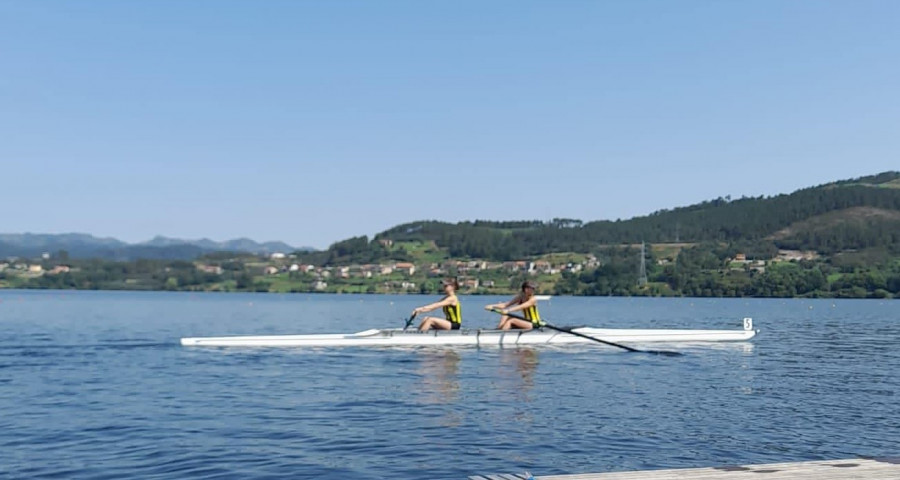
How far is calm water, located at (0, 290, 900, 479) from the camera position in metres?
12.4

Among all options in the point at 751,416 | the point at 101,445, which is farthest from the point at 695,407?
the point at 101,445

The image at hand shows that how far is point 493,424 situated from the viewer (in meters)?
15.3

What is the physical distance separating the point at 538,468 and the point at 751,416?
20.9 feet

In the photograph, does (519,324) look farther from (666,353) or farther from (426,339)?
(666,353)

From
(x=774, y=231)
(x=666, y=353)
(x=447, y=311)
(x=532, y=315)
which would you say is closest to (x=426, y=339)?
(x=447, y=311)

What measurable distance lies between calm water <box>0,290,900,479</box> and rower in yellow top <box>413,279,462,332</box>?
3.75ft

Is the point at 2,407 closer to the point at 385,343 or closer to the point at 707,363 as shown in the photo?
the point at 385,343

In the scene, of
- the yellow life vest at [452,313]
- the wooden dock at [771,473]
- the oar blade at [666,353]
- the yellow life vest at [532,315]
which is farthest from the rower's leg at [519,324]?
the wooden dock at [771,473]

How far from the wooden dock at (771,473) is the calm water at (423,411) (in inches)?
105

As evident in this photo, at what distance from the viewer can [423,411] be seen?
16.8 meters

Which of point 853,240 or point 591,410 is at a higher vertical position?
point 853,240

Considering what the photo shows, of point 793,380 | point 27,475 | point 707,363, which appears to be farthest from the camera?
point 707,363

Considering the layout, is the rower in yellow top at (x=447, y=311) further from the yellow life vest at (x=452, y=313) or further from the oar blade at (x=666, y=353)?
the oar blade at (x=666, y=353)

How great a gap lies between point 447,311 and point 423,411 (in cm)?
1331
